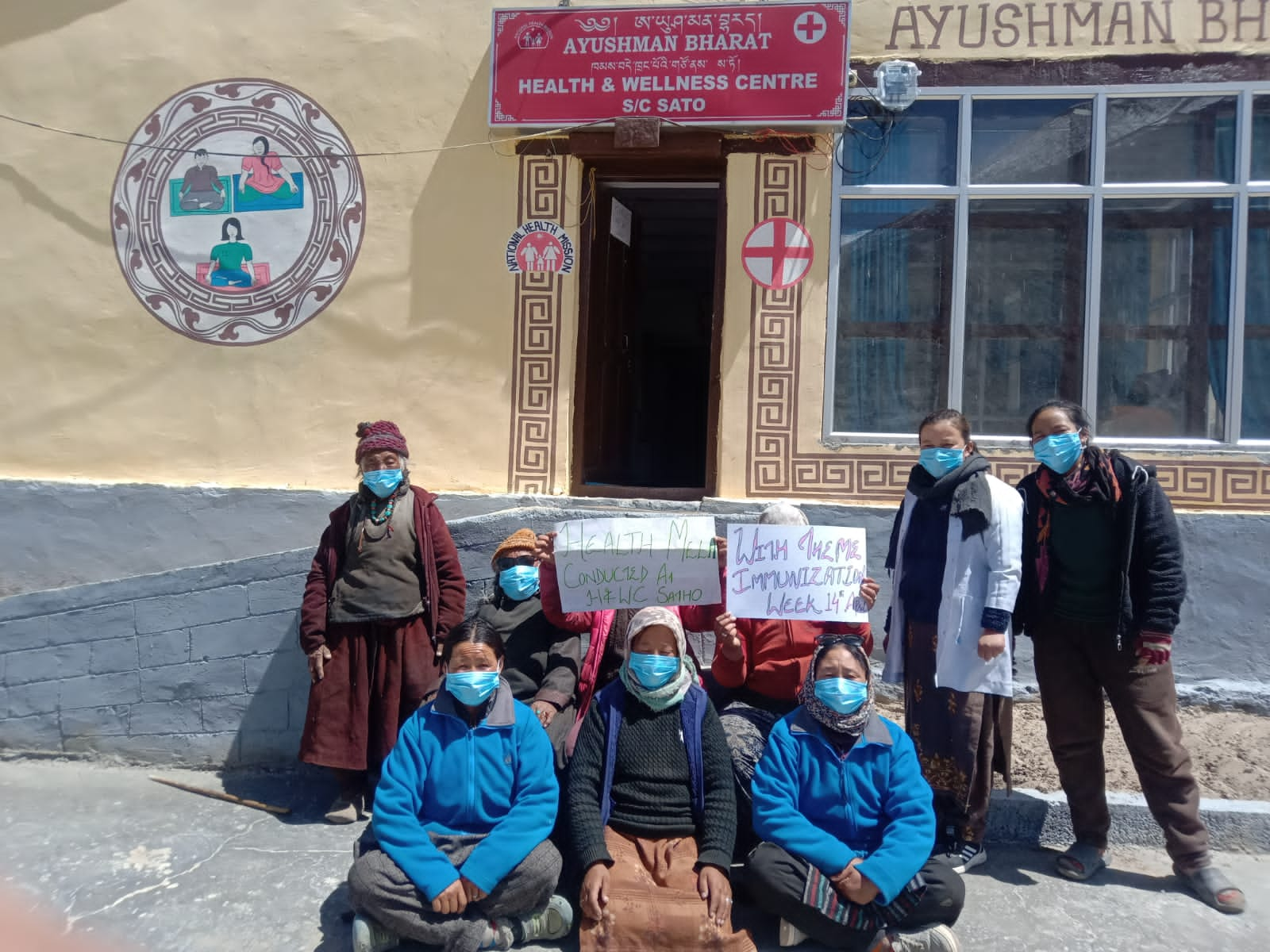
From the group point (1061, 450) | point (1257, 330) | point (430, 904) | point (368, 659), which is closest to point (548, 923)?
point (430, 904)

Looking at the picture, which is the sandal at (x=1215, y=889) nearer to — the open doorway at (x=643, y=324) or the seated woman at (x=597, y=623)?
the seated woman at (x=597, y=623)

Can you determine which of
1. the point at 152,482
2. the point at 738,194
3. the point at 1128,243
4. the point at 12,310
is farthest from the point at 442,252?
the point at 1128,243

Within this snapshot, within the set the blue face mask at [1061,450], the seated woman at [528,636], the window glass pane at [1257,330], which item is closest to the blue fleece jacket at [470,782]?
the seated woman at [528,636]

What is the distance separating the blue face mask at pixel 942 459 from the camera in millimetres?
3969

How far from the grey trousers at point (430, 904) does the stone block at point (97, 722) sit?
2692mm

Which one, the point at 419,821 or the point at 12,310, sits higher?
the point at 12,310

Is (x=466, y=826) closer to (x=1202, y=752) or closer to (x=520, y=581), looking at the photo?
(x=520, y=581)

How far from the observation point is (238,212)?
6438mm

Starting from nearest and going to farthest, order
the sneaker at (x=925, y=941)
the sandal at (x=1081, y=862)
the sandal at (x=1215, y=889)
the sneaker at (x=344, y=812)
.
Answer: the sneaker at (x=925, y=941), the sandal at (x=1215, y=889), the sandal at (x=1081, y=862), the sneaker at (x=344, y=812)

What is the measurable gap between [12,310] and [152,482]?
150 cm

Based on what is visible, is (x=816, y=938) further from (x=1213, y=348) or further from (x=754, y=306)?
(x=1213, y=348)

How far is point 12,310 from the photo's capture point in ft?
21.6

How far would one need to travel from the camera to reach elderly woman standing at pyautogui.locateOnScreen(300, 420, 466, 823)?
460cm

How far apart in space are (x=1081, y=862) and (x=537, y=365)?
3.99 meters
